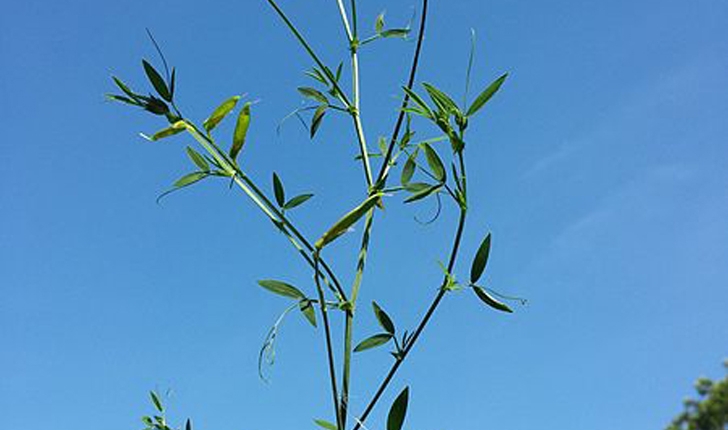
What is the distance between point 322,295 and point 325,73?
8.2 inches

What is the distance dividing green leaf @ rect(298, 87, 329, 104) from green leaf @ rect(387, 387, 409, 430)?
30cm

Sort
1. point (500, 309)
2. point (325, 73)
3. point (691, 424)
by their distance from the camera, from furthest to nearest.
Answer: point (691, 424)
point (325, 73)
point (500, 309)

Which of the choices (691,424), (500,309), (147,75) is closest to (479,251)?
(500,309)

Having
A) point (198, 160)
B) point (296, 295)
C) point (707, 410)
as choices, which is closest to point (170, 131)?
point (198, 160)

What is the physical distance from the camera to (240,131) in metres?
0.66

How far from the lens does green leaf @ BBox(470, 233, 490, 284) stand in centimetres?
64

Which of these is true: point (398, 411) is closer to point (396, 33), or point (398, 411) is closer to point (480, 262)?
point (480, 262)

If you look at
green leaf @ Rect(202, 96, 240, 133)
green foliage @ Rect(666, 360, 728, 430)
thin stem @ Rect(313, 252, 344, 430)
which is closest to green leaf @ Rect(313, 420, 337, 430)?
thin stem @ Rect(313, 252, 344, 430)

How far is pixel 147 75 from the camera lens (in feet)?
2.14

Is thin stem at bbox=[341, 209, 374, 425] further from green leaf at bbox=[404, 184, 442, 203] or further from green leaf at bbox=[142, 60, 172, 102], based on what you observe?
green leaf at bbox=[142, 60, 172, 102]

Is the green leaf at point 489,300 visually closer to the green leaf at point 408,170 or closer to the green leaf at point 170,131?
the green leaf at point 408,170

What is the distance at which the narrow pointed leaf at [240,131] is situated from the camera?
0.65 metres

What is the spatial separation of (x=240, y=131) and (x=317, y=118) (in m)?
0.14

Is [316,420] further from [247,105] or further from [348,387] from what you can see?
[247,105]
